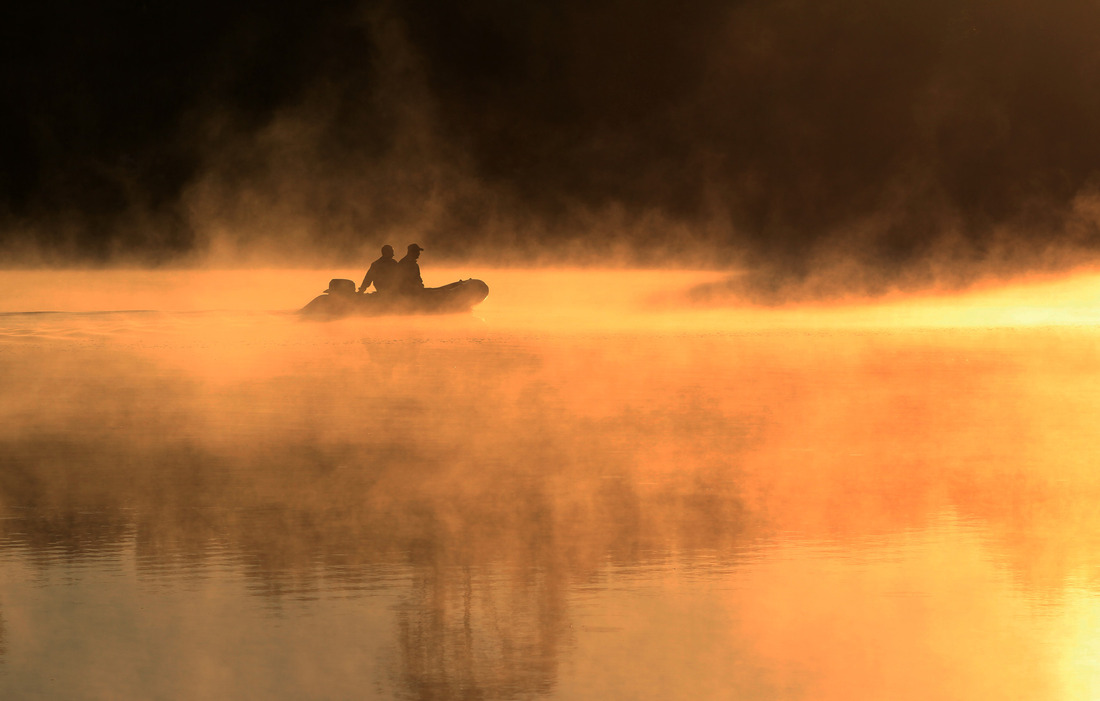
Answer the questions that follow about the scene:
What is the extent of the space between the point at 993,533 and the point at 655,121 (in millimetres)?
20867

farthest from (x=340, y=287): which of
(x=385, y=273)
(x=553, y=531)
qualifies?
(x=553, y=531)

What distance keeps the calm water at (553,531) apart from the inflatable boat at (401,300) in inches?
192

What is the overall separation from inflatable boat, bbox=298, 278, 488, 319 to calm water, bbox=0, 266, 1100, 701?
4.89 metres

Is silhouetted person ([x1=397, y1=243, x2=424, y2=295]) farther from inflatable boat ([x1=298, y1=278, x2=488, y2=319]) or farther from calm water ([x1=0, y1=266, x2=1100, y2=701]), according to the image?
calm water ([x1=0, y1=266, x2=1100, y2=701])

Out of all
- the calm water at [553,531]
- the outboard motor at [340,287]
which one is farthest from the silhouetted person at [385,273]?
the calm water at [553,531]

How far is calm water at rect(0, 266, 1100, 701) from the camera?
3.46m

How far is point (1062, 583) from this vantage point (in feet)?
13.7

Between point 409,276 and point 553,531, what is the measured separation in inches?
446

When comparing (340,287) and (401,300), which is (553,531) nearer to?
(340,287)

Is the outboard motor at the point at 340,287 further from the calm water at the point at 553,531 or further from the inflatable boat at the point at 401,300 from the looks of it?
the calm water at the point at 553,531

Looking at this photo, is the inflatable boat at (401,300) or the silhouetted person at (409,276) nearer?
the inflatable boat at (401,300)

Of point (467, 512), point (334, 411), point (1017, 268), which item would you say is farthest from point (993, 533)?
point (1017, 268)

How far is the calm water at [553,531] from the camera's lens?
3.46m

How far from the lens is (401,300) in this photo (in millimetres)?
15992
